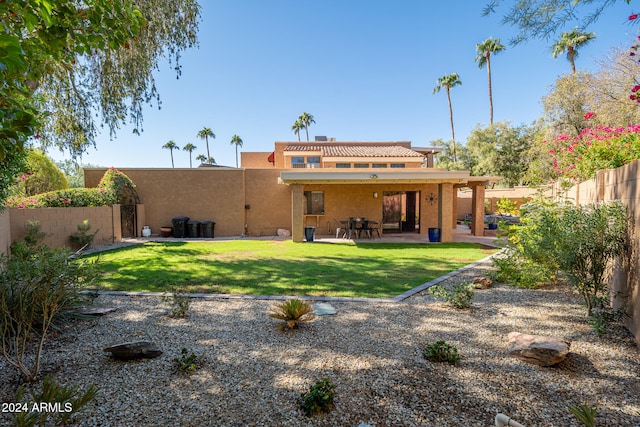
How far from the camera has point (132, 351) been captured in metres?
3.24

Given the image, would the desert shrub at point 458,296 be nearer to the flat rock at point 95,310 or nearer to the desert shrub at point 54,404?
the desert shrub at point 54,404

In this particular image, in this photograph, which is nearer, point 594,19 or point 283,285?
point 594,19

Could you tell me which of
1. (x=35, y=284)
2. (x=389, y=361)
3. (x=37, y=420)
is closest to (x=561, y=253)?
(x=389, y=361)

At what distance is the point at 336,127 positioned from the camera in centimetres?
3628

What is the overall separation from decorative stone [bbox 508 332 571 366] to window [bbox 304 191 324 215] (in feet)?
44.1

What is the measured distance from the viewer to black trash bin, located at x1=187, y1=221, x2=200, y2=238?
15.7 metres

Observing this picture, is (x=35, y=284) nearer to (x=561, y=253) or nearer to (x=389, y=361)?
(x=389, y=361)

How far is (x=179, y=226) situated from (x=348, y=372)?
14650 millimetres

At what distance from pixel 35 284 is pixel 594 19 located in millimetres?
7189

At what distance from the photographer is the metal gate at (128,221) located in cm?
1562

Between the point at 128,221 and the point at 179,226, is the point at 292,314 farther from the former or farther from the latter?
the point at 128,221

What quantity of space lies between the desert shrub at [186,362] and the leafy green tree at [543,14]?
5.83 metres

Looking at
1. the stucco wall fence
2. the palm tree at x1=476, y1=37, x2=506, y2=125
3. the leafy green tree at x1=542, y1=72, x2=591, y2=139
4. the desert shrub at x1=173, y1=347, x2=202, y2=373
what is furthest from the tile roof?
the palm tree at x1=476, y1=37, x2=506, y2=125

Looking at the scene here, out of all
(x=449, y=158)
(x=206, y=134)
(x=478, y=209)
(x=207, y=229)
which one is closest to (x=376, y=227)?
(x=478, y=209)
